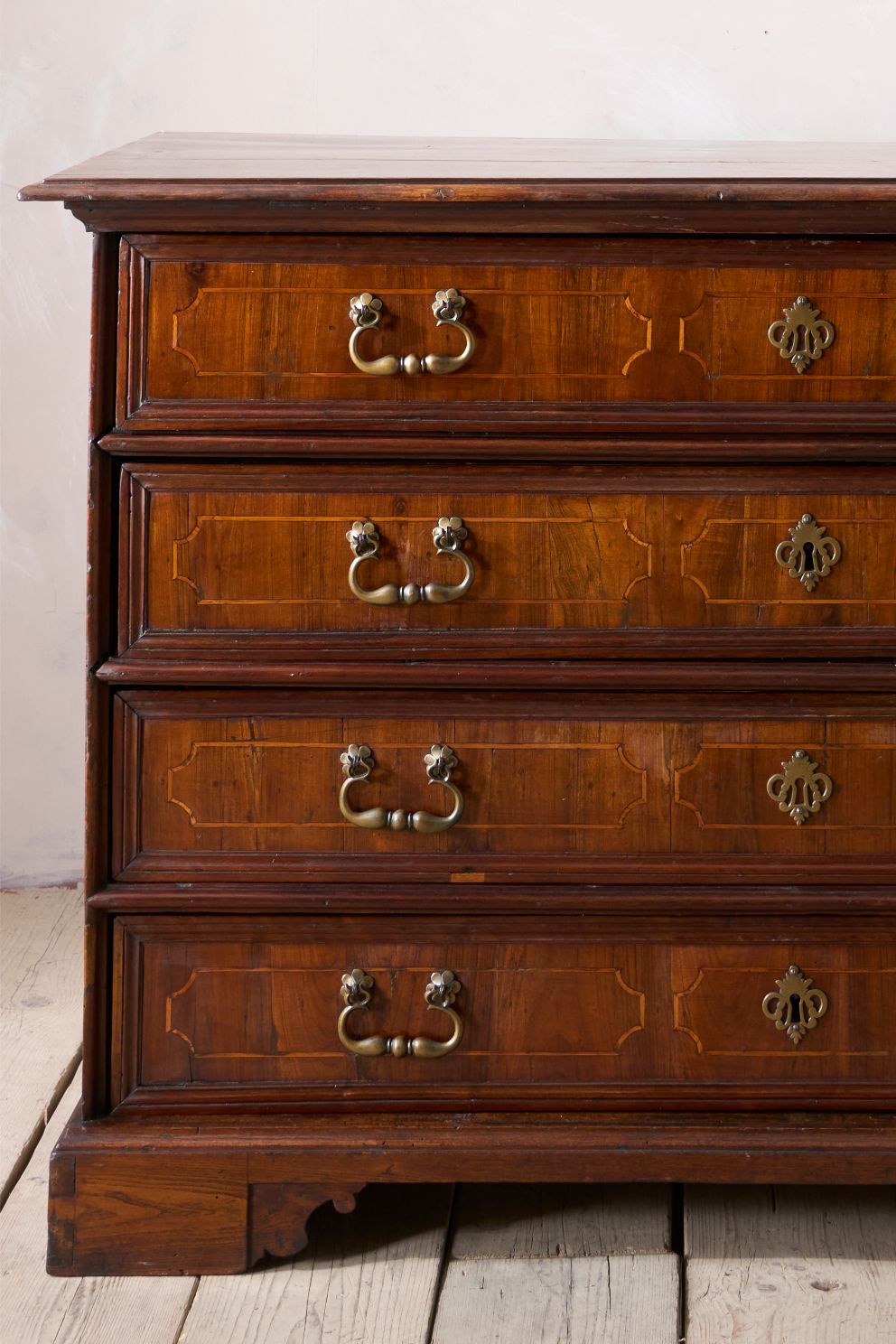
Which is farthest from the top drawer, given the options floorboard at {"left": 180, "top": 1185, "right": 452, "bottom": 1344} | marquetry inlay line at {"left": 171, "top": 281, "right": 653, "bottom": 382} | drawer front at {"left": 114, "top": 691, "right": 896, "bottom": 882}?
floorboard at {"left": 180, "top": 1185, "right": 452, "bottom": 1344}

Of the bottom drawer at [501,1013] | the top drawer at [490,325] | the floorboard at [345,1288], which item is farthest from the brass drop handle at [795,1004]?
the top drawer at [490,325]

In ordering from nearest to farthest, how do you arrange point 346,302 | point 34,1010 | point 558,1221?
point 346,302
point 558,1221
point 34,1010

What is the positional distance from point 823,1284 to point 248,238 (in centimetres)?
135

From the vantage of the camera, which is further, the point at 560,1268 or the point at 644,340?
the point at 560,1268

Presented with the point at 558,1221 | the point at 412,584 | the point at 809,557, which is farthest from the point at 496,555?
the point at 558,1221

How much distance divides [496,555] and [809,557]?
0.35m

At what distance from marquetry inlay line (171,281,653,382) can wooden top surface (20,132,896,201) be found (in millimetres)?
102

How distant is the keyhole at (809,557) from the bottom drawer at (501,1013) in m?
0.41

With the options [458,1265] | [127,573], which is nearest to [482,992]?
[458,1265]

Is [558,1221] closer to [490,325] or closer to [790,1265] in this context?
[790,1265]

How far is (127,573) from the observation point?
153 centimetres

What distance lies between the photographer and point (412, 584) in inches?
60.7

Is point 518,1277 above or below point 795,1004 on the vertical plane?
below

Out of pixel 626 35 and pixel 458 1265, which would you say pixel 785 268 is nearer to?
pixel 626 35
